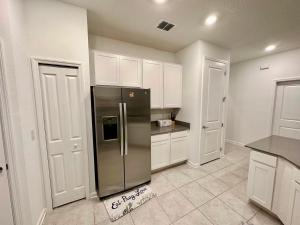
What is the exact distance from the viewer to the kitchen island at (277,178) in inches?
51.6

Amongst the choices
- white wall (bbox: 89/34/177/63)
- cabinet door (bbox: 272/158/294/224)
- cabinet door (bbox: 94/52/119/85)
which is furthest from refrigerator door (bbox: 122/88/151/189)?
cabinet door (bbox: 272/158/294/224)

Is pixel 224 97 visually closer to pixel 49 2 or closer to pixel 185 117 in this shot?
pixel 185 117

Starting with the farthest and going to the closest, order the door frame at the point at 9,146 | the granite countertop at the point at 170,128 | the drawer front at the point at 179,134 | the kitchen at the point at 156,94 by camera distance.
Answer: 1. the drawer front at the point at 179,134
2. the granite countertop at the point at 170,128
3. the kitchen at the point at 156,94
4. the door frame at the point at 9,146

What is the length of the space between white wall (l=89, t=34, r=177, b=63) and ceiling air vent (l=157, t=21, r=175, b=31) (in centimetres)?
83

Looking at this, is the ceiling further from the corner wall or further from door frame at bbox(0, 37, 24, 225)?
door frame at bbox(0, 37, 24, 225)

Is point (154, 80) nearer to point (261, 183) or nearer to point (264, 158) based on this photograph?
point (264, 158)

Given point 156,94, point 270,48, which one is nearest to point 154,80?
point 156,94

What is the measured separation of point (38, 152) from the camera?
5.41ft

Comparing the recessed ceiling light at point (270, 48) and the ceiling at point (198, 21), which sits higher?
the ceiling at point (198, 21)

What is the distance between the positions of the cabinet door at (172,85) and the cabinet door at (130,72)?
2.23 ft

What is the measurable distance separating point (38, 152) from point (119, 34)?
7.77 ft

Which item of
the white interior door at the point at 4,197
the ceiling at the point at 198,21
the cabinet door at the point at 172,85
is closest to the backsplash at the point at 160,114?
the cabinet door at the point at 172,85

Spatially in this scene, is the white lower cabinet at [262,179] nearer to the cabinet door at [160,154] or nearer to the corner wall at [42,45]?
the cabinet door at [160,154]

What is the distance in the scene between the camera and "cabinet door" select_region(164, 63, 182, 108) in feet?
9.63
